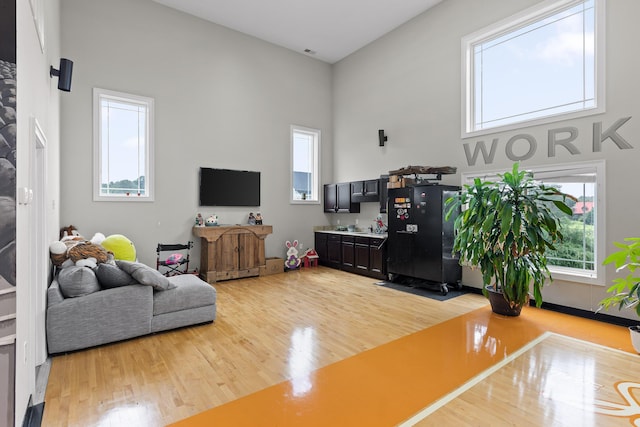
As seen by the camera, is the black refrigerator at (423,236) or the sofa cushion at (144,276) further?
the black refrigerator at (423,236)

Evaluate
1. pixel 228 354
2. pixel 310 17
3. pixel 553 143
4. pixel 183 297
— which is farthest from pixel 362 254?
pixel 310 17

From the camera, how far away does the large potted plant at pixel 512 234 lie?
3.83 m

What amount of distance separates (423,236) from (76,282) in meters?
4.65

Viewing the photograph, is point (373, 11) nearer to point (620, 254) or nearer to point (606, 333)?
point (620, 254)

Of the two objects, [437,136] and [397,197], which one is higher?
[437,136]

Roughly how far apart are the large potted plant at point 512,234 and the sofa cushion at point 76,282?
14.3ft

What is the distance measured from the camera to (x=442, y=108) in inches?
229

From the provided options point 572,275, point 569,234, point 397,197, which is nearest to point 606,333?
point 572,275

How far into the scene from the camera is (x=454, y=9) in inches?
222

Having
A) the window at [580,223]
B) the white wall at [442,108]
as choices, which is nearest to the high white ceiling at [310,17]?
the white wall at [442,108]

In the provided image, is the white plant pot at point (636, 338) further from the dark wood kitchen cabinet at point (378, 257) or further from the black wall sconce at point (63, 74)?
the black wall sconce at point (63, 74)

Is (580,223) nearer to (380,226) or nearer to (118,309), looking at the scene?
(380,226)

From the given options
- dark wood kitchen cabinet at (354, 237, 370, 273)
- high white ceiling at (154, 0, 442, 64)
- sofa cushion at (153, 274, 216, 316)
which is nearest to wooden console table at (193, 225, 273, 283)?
dark wood kitchen cabinet at (354, 237, 370, 273)

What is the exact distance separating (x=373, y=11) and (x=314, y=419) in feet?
21.9
